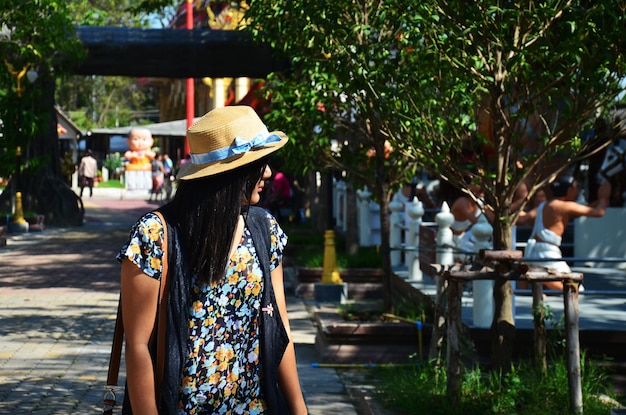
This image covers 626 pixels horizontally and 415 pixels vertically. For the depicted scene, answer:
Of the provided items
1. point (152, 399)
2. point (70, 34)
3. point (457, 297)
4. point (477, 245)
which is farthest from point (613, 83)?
point (70, 34)

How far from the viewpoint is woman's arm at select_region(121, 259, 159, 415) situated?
3652 mm

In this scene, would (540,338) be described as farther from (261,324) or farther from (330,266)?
(330,266)

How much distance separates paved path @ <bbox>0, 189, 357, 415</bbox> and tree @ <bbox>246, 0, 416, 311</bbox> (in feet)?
5.94

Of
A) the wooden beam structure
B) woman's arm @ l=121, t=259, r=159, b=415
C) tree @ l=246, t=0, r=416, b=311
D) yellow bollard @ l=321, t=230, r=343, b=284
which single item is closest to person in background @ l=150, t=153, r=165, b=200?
the wooden beam structure

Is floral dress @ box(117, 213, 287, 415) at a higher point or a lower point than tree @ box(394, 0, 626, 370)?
lower

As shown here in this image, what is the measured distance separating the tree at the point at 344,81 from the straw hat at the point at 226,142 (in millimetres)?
3905

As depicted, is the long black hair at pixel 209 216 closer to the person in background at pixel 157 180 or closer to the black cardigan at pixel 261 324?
the black cardigan at pixel 261 324

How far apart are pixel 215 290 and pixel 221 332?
0.13m

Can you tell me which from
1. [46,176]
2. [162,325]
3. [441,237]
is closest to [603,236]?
[441,237]

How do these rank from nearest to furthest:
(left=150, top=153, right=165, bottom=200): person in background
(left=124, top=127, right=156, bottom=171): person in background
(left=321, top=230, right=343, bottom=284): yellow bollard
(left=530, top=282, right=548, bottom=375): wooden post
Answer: (left=530, top=282, right=548, bottom=375): wooden post, (left=321, top=230, right=343, bottom=284): yellow bollard, (left=150, top=153, right=165, bottom=200): person in background, (left=124, top=127, right=156, bottom=171): person in background

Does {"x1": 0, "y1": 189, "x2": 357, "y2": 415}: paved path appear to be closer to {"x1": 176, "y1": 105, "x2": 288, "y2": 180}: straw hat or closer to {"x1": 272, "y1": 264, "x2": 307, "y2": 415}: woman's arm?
{"x1": 272, "y1": 264, "x2": 307, "y2": 415}: woman's arm

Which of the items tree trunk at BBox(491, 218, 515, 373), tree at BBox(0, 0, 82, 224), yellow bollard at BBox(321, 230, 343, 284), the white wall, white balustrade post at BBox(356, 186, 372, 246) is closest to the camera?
tree trunk at BBox(491, 218, 515, 373)

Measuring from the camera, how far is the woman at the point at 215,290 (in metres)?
3.67

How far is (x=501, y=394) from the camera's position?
7.46 meters
